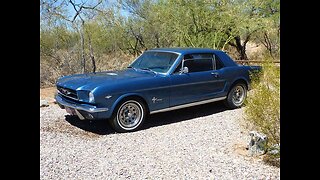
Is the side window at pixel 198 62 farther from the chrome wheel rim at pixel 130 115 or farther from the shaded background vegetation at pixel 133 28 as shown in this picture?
the shaded background vegetation at pixel 133 28

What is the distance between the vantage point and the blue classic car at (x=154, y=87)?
5457 mm

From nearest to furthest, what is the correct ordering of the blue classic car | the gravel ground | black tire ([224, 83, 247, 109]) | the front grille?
the gravel ground, the blue classic car, the front grille, black tire ([224, 83, 247, 109])

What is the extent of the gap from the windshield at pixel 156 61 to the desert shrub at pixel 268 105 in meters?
2.27

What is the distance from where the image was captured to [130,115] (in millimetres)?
5773

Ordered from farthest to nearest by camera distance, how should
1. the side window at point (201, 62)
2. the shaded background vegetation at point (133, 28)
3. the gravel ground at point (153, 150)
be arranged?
the shaded background vegetation at point (133, 28) → the side window at point (201, 62) → the gravel ground at point (153, 150)

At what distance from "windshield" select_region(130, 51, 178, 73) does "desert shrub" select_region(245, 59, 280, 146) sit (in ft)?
7.46

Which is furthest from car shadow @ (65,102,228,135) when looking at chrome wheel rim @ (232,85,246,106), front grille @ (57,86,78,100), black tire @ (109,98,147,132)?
front grille @ (57,86,78,100)

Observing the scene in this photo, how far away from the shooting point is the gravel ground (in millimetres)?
3867

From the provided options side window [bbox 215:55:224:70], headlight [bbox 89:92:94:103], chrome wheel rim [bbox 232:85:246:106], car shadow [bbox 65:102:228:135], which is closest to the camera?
headlight [bbox 89:92:94:103]

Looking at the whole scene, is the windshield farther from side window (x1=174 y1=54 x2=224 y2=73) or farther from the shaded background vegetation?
the shaded background vegetation

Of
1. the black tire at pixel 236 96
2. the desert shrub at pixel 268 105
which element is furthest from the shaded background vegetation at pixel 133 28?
the desert shrub at pixel 268 105
